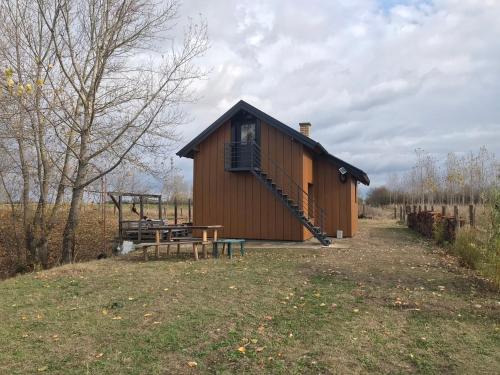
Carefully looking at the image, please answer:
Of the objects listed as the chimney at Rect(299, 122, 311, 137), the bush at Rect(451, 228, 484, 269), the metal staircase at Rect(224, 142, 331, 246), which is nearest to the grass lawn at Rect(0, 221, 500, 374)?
the bush at Rect(451, 228, 484, 269)

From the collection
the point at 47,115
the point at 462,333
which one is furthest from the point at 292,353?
the point at 47,115

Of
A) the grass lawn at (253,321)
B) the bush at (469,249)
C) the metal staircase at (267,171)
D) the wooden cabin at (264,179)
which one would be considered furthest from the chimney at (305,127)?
the grass lawn at (253,321)

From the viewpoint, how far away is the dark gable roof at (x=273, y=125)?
1717cm

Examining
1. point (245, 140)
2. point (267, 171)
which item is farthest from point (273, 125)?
point (267, 171)

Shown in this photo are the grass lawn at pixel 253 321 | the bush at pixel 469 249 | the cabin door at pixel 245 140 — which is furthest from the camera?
the cabin door at pixel 245 140

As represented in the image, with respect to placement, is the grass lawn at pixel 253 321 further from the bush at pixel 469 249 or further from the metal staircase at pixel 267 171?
the metal staircase at pixel 267 171

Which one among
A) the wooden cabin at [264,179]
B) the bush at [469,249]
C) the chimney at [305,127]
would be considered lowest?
the bush at [469,249]

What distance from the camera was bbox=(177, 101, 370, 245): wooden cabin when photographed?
57.6 feet

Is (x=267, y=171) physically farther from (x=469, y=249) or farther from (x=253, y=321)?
(x=253, y=321)

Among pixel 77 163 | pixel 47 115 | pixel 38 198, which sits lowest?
pixel 38 198

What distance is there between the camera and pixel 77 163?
15.6 m

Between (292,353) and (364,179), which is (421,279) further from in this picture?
(364,179)

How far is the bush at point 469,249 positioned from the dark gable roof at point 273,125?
6.52 meters

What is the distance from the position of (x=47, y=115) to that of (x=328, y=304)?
36.2 ft
